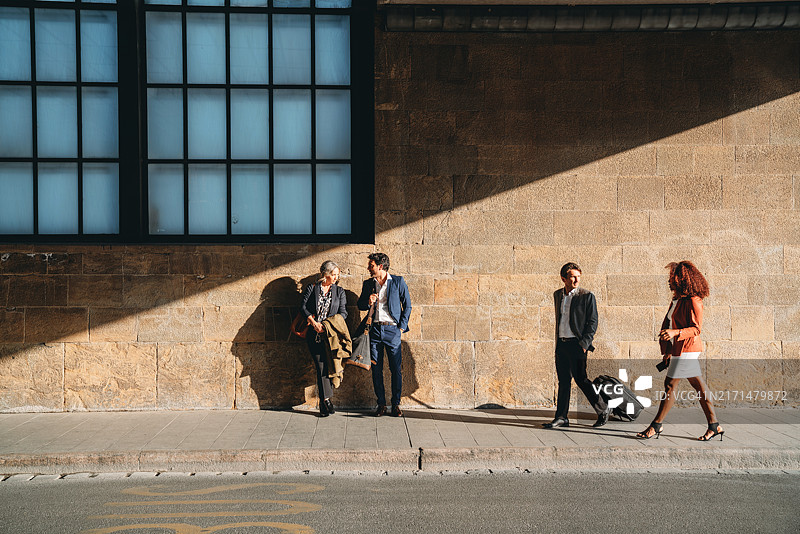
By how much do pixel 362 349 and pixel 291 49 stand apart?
4.06 meters

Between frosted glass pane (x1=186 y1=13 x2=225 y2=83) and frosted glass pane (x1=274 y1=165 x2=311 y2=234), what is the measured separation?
152 cm

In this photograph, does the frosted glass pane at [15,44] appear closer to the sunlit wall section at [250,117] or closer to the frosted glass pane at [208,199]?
the sunlit wall section at [250,117]

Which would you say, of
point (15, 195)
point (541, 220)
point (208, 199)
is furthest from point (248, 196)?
point (541, 220)

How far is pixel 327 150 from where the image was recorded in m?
8.63

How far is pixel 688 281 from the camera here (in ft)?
21.5

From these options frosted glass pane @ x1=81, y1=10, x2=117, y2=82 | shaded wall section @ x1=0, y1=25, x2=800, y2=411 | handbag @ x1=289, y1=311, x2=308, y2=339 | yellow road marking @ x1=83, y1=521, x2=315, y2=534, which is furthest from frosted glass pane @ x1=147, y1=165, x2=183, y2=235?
yellow road marking @ x1=83, y1=521, x2=315, y2=534

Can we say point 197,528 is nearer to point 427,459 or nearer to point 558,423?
point 427,459

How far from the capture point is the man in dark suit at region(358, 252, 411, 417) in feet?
25.1

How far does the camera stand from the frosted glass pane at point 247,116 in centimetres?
855

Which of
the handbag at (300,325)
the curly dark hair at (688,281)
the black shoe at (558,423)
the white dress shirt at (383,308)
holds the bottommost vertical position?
the black shoe at (558,423)

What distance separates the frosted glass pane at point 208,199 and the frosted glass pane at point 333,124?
1.37 meters

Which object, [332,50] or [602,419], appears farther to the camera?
[332,50]

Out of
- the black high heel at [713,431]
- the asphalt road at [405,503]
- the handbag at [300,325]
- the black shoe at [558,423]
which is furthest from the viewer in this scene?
the handbag at [300,325]

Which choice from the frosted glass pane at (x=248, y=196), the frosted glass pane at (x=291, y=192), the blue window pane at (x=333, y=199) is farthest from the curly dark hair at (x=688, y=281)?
the frosted glass pane at (x=248, y=196)
